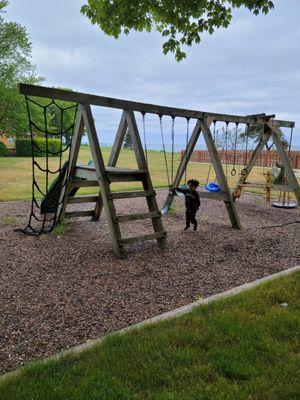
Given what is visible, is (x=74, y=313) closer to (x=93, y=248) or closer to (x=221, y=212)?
(x=93, y=248)

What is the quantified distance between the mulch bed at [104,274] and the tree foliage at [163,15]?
329cm

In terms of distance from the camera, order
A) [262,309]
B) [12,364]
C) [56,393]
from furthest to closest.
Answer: [262,309] < [12,364] < [56,393]

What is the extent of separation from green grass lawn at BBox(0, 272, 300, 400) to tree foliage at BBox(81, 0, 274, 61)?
4.41 m

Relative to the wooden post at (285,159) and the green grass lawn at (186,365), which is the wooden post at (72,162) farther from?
the wooden post at (285,159)

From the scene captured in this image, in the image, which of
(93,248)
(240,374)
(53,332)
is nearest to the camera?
(240,374)

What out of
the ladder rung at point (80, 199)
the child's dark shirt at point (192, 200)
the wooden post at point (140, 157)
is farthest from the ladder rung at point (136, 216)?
the ladder rung at point (80, 199)

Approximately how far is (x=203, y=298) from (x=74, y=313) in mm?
1195

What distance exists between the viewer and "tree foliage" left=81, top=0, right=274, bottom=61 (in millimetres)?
5176

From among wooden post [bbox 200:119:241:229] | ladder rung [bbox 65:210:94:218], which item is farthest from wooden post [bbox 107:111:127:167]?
wooden post [bbox 200:119:241:229]

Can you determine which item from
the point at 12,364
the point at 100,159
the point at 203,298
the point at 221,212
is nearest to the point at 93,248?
the point at 100,159

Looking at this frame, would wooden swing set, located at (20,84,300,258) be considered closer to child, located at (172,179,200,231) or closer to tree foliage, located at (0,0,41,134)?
child, located at (172,179,200,231)

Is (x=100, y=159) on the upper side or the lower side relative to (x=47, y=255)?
upper

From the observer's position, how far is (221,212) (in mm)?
7828

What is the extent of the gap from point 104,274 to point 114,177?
143cm
